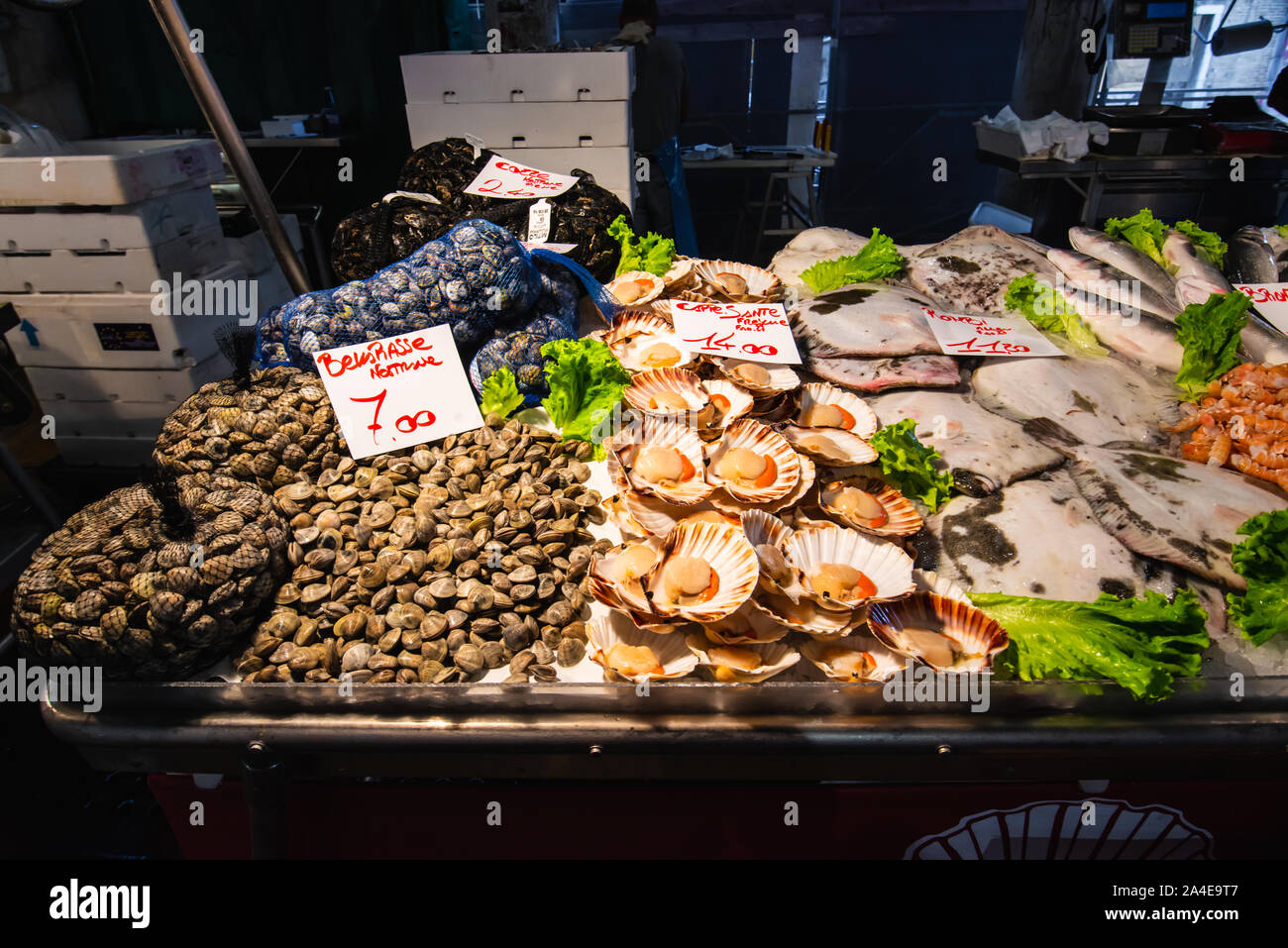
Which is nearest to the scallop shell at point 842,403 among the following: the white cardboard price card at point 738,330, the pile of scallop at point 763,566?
the pile of scallop at point 763,566

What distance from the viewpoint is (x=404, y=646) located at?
57.2 inches

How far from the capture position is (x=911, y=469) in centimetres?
162

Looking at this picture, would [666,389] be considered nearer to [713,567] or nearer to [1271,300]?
[713,567]

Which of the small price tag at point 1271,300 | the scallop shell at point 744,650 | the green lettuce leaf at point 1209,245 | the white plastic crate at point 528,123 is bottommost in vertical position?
the scallop shell at point 744,650

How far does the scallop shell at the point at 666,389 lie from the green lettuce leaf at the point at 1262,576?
119 cm

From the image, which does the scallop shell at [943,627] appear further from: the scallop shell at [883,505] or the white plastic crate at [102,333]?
the white plastic crate at [102,333]

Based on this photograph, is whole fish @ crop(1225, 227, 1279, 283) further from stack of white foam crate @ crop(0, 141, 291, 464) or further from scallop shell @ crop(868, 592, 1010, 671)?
stack of white foam crate @ crop(0, 141, 291, 464)

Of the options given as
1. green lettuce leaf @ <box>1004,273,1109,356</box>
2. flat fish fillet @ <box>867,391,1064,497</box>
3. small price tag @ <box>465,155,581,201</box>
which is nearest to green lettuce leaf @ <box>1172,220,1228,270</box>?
green lettuce leaf @ <box>1004,273,1109,356</box>

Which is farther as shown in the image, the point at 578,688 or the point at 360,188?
the point at 360,188

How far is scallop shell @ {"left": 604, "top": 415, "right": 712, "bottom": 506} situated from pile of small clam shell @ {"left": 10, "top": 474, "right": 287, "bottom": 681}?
79cm

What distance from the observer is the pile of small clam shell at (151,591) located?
133 cm
